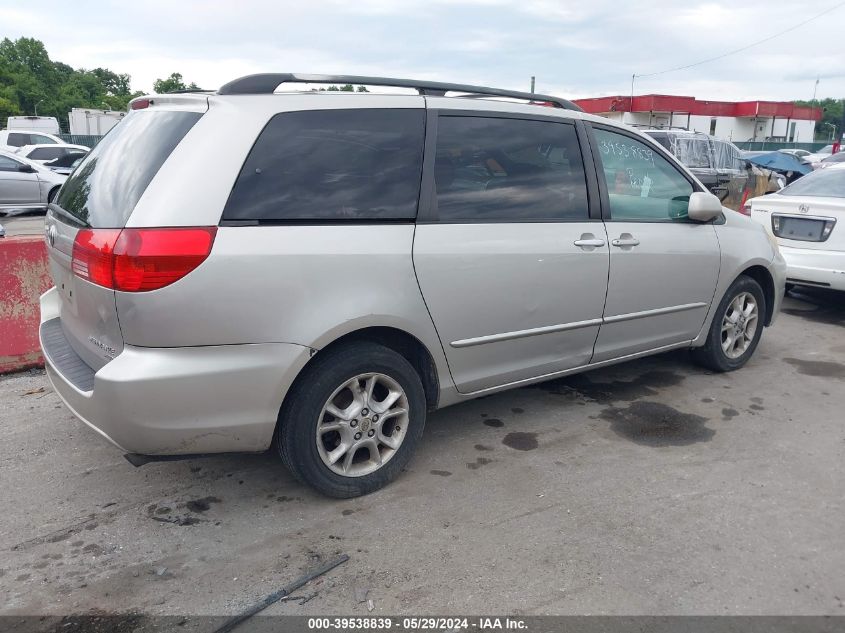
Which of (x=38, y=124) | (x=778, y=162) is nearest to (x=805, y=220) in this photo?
(x=778, y=162)

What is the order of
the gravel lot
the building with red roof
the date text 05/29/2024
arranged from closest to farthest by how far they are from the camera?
1. the date text 05/29/2024
2. the gravel lot
3. the building with red roof

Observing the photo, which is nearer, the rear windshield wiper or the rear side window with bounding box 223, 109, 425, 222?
the rear side window with bounding box 223, 109, 425, 222

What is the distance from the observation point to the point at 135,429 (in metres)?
2.66

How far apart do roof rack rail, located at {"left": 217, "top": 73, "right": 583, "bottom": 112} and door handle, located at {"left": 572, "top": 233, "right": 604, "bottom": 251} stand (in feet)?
2.75

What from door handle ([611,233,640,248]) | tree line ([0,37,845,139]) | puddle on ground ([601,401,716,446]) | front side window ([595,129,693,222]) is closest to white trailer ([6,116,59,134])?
tree line ([0,37,845,139])

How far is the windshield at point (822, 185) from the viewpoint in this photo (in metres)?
6.66

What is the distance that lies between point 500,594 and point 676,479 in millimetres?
1345

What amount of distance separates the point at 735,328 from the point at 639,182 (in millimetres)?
1508

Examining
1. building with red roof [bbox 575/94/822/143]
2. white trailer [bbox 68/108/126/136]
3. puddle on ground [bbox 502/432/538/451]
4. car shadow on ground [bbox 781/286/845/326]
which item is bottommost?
puddle on ground [bbox 502/432/538/451]

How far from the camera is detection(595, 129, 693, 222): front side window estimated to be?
161 inches

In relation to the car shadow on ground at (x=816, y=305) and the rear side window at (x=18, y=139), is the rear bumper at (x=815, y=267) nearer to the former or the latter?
the car shadow on ground at (x=816, y=305)

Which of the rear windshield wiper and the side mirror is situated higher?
the side mirror

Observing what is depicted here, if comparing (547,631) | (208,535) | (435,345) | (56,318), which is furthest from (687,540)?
(56,318)

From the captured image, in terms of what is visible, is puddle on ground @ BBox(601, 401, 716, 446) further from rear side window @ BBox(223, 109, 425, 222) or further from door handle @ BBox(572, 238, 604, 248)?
rear side window @ BBox(223, 109, 425, 222)
